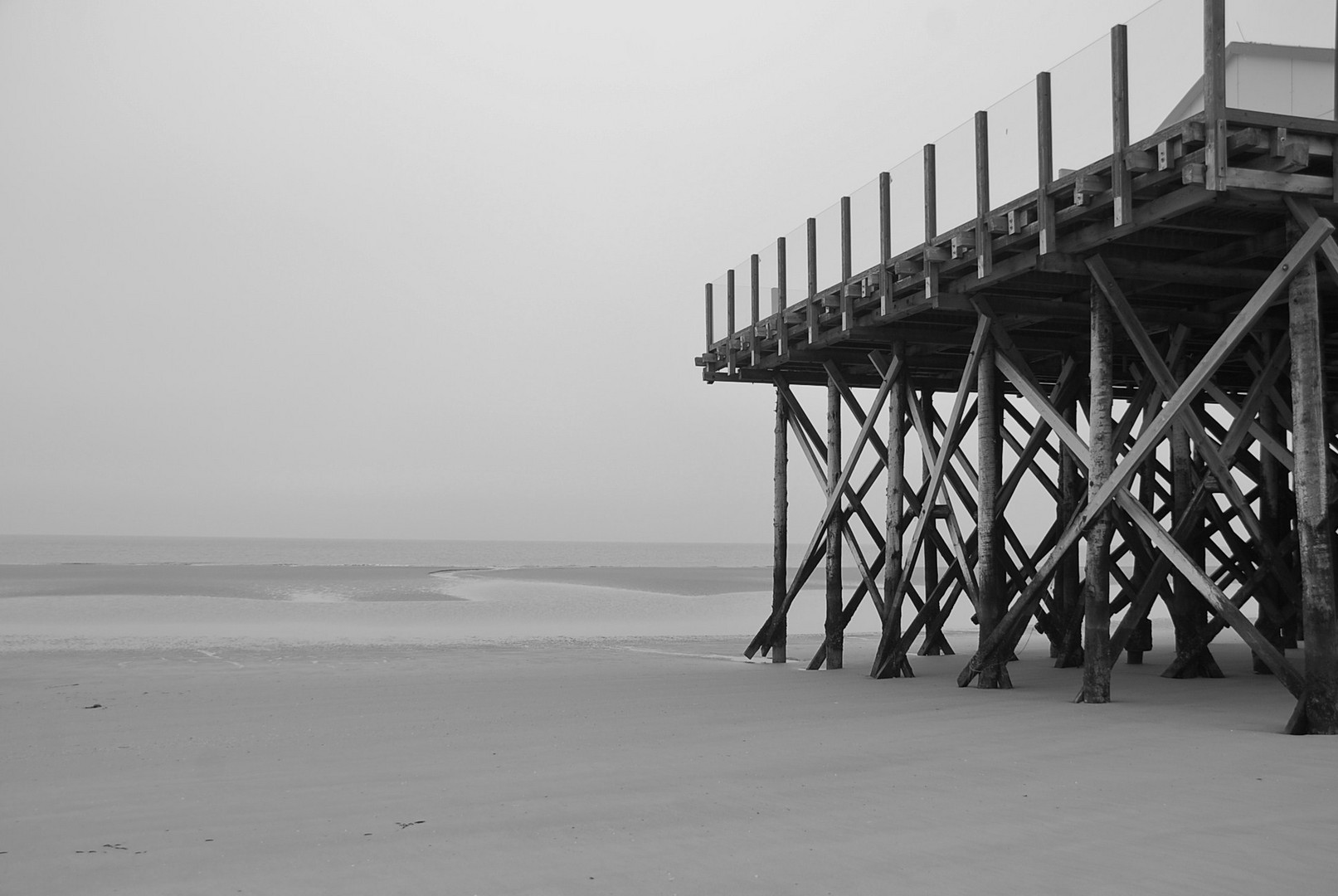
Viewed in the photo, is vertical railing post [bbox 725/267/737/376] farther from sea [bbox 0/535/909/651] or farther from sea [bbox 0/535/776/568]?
sea [bbox 0/535/776/568]

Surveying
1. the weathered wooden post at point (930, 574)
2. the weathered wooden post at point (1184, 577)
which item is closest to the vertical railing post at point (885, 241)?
the weathered wooden post at point (1184, 577)

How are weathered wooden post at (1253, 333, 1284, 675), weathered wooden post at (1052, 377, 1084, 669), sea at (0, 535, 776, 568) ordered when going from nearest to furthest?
weathered wooden post at (1253, 333, 1284, 675)
weathered wooden post at (1052, 377, 1084, 669)
sea at (0, 535, 776, 568)

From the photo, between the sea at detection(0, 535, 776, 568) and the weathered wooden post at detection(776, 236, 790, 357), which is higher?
the weathered wooden post at detection(776, 236, 790, 357)

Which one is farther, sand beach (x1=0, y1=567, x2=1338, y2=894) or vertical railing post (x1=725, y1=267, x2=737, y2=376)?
vertical railing post (x1=725, y1=267, x2=737, y2=376)

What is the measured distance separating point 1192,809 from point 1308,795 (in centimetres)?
77

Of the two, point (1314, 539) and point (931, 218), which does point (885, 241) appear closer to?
point (931, 218)

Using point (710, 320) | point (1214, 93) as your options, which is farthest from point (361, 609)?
point (1214, 93)

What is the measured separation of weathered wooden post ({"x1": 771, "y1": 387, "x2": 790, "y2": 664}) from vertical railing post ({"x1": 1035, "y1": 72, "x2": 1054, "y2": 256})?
7172 mm

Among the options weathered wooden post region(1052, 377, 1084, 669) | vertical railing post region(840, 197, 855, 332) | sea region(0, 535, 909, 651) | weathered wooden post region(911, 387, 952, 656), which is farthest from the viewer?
sea region(0, 535, 909, 651)

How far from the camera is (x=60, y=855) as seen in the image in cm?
568

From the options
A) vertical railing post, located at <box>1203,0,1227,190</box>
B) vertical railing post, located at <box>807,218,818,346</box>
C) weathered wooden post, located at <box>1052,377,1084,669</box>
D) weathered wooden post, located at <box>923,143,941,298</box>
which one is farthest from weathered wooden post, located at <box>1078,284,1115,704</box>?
vertical railing post, located at <box>807,218,818,346</box>

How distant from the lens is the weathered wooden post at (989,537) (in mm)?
11781

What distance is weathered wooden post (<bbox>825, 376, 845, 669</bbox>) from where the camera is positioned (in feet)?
49.2

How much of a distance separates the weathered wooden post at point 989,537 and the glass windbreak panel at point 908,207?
1.56 m
